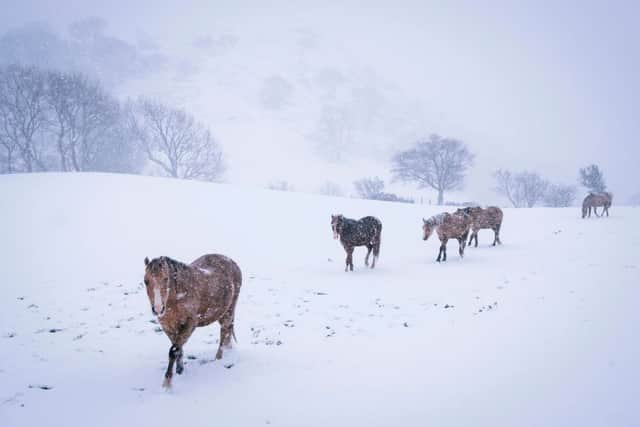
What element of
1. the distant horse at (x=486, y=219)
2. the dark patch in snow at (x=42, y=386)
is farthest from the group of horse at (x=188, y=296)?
the distant horse at (x=486, y=219)

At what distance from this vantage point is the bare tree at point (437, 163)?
51.4 m

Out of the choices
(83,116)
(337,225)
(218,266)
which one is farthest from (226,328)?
(83,116)

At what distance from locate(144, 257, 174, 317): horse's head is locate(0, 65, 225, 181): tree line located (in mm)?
42057

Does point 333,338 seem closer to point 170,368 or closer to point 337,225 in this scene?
point 170,368

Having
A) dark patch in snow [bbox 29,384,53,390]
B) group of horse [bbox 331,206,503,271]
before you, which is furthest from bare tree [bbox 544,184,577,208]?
dark patch in snow [bbox 29,384,53,390]

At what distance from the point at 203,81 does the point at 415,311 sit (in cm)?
14207

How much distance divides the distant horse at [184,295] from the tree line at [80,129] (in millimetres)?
41656

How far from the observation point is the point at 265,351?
232 inches

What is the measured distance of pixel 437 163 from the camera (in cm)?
5244

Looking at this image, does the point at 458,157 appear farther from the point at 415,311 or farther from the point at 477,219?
the point at 415,311

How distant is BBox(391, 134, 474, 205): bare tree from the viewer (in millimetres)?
51375

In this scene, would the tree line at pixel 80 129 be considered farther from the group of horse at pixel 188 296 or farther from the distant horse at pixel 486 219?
the group of horse at pixel 188 296

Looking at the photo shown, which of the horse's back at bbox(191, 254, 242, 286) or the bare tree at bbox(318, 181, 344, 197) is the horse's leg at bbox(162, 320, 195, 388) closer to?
the horse's back at bbox(191, 254, 242, 286)

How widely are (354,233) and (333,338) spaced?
23.9 ft
